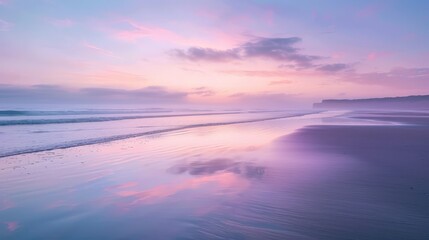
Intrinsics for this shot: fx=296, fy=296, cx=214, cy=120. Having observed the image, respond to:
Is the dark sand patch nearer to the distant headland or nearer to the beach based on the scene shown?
the beach

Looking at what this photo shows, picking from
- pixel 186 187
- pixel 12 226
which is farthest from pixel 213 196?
pixel 12 226

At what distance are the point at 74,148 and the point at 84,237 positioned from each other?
8.46 m

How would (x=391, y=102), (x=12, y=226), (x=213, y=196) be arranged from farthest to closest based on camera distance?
(x=391, y=102) → (x=213, y=196) → (x=12, y=226)

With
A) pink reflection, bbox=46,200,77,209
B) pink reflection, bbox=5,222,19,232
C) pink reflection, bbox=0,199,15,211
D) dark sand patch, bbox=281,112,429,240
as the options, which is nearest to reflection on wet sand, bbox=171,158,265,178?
dark sand patch, bbox=281,112,429,240

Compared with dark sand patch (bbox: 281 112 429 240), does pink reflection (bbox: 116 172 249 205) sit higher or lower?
higher

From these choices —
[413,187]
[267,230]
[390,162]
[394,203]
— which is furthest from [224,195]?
[390,162]

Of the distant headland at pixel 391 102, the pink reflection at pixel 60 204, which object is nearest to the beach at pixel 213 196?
the pink reflection at pixel 60 204

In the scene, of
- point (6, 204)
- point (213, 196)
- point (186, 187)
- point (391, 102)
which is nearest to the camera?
point (6, 204)

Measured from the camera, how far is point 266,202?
16.6ft

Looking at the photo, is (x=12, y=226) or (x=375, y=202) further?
(x=375, y=202)

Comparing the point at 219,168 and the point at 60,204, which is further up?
the point at 60,204

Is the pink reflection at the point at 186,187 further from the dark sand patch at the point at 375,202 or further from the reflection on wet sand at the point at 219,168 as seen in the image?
the dark sand patch at the point at 375,202

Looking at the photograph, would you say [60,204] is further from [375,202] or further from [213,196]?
[375,202]

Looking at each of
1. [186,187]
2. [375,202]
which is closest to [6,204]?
[186,187]
